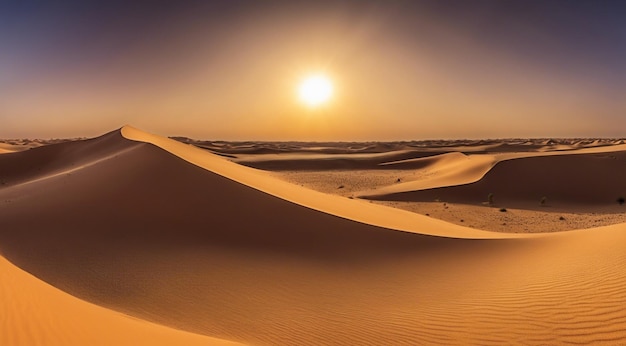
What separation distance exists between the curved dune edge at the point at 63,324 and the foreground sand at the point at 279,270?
0.04m

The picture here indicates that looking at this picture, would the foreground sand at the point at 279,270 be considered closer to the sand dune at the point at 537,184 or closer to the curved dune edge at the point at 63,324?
the curved dune edge at the point at 63,324

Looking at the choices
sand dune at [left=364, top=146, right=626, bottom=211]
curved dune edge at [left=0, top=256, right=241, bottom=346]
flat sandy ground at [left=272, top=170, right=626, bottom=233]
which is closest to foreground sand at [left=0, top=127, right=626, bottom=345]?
curved dune edge at [left=0, top=256, right=241, bottom=346]

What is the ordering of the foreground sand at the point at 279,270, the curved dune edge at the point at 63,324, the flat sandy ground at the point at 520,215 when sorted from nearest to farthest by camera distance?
the curved dune edge at the point at 63,324 < the foreground sand at the point at 279,270 < the flat sandy ground at the point at 520,215

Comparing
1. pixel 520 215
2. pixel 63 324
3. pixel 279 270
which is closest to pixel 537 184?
pixel 520 215

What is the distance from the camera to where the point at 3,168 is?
2761 cm

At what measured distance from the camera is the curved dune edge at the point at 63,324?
4.13 metres

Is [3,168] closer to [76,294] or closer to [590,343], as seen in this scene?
[76,294]

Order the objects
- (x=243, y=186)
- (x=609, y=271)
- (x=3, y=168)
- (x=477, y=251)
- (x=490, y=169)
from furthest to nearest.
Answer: (x=490, y=169), (x=3, y=168), (x=243, y=186), (x=477, y=251), (x=609, y=271)

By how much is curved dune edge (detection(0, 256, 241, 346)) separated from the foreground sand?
4 centimetres

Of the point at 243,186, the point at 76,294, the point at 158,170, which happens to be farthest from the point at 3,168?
the point at 76,294

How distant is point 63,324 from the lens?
4539 millimetres

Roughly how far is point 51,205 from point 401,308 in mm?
9936

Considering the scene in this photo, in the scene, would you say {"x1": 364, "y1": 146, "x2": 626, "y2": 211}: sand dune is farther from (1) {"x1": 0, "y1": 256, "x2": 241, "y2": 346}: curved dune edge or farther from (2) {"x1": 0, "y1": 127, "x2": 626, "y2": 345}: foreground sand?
(1) {"x1": 0, "y1": 256, "x2": 241, "y2": 346}: curved dune edge

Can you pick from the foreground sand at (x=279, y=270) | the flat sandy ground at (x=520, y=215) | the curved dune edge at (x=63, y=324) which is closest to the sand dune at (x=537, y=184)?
the flat sandy ground at (x=520, y=215)
